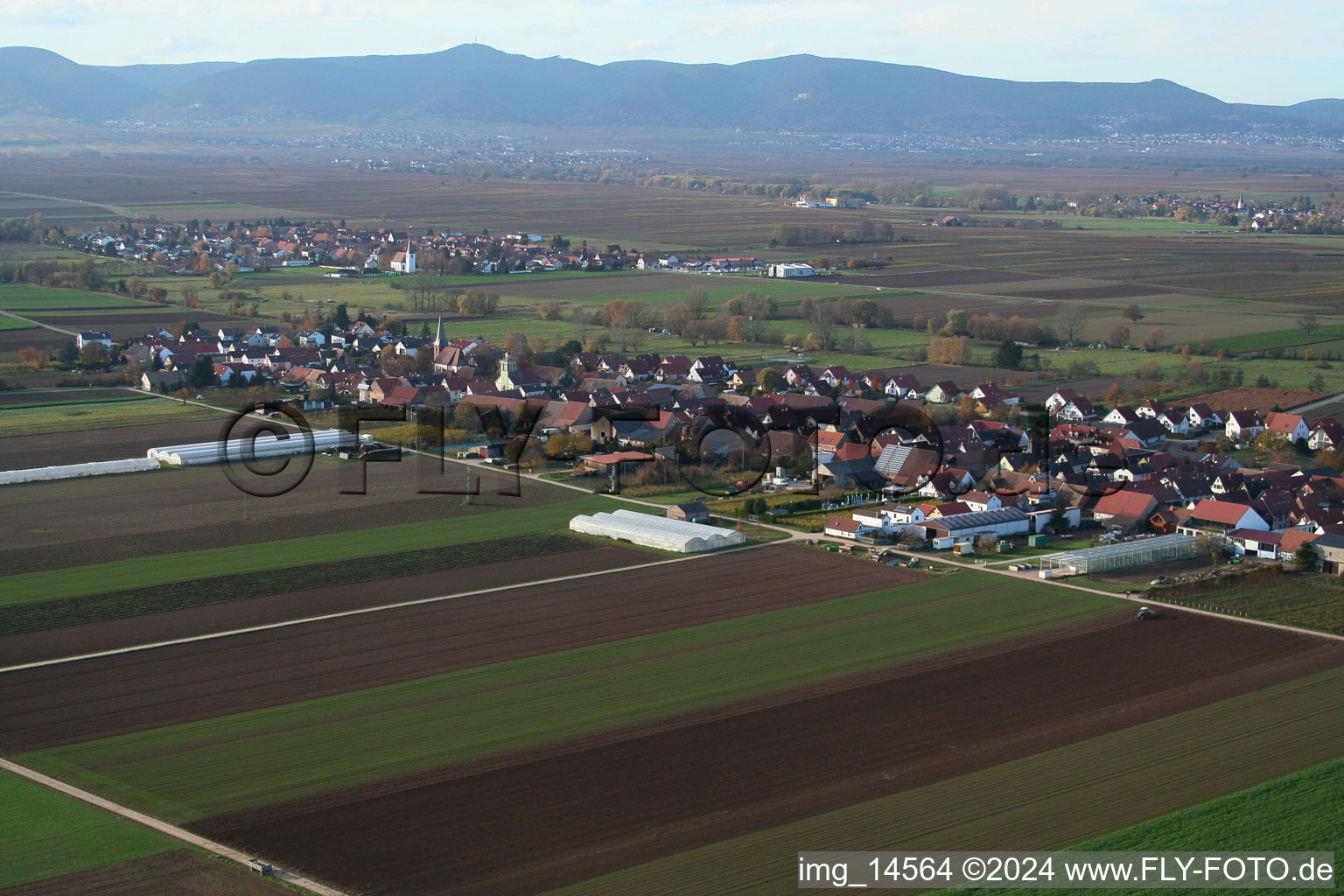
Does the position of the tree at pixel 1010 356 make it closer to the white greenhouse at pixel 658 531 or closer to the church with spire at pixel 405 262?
the white greenhouse at pixel 658 531

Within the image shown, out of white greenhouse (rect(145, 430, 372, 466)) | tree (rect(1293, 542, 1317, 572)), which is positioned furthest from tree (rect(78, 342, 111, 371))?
tree (rect(1293, 542, 1317, 572))

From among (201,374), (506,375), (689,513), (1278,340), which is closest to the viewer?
(689,513)

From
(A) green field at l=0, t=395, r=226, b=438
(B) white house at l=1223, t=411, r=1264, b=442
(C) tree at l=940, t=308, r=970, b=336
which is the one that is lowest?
(A) green field at l=0, t=395, r=226, b=438

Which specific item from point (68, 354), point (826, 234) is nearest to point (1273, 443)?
point (68, 354)

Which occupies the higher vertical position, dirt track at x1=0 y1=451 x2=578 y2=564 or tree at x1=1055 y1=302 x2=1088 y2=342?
tree at x1=1055 y1=302 x2=1088 y2=342

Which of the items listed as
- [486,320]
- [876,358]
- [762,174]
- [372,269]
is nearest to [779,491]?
[876,358]

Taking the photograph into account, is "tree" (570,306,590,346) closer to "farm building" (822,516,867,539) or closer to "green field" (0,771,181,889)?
"farm building" (822,516,867,539)

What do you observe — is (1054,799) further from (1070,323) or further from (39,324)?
(39,324)

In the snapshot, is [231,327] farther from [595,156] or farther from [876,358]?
[595,156]
